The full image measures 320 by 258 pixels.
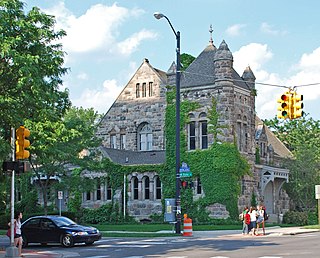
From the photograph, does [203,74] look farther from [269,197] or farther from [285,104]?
[285,104]

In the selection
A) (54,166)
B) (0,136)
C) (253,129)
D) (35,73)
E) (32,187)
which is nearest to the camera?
(35,73)

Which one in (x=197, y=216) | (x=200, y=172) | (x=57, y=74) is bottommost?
(x=197, y=216)

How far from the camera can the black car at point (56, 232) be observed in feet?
85.7

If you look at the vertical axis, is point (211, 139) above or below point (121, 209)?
above

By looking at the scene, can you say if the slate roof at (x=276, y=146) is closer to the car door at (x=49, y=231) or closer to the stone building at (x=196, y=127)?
the stone building at (x=196, y=127)

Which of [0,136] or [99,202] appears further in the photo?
[99,202]

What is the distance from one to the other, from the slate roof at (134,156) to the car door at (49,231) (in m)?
22.3

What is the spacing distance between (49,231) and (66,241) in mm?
996

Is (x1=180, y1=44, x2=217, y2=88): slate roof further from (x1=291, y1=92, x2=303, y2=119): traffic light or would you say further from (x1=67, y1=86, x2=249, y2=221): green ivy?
(x1=291, y1=92, x2=303, y2=119): traffic light

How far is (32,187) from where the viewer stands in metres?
53.0

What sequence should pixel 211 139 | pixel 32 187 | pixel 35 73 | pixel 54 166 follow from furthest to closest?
1. pixel 32 187
2. pixel 211 139
3. pixel 54 166
4. pixel 35 73

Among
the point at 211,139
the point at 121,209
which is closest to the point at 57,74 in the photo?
the point at 211,139

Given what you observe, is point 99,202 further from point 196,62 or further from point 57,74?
point 57,74

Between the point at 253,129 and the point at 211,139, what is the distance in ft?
15.5
